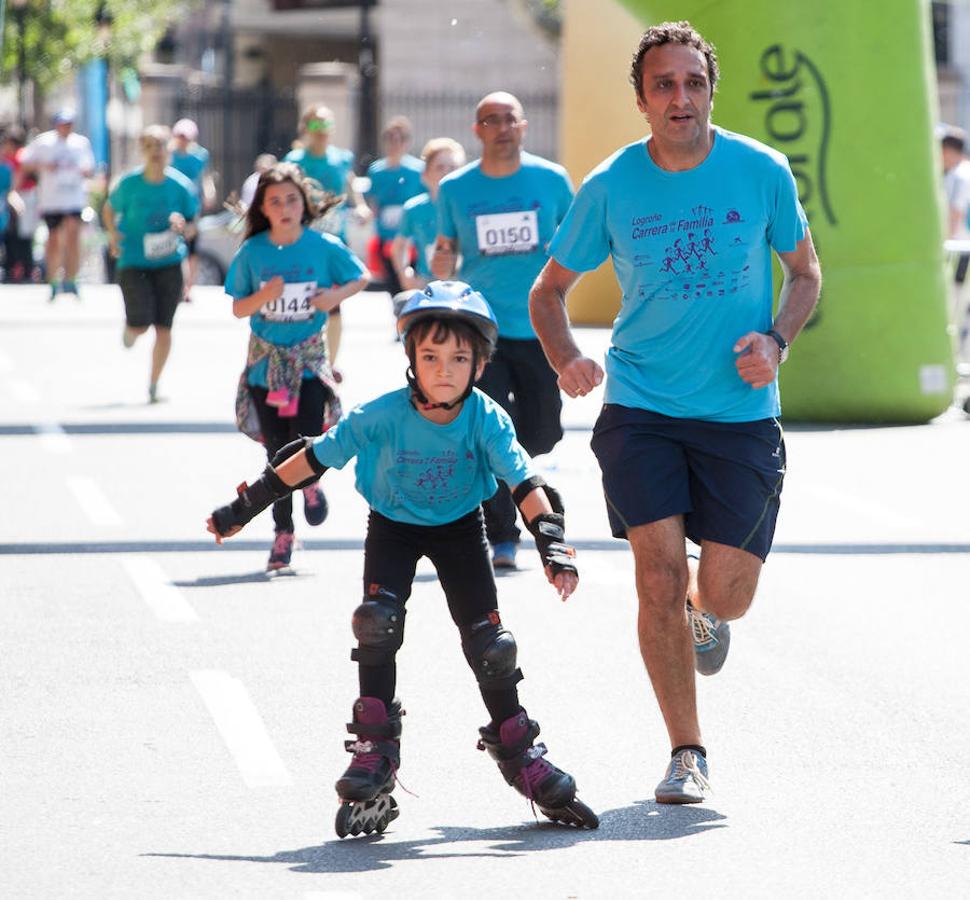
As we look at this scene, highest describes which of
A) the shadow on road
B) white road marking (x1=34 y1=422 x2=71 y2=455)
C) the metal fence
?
the metal fence

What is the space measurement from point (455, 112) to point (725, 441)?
3798cm

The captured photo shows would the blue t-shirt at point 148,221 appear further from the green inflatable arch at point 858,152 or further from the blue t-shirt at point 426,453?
the blue t-shirt at point 426,453

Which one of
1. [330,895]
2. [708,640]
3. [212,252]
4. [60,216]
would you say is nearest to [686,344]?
[708,640]

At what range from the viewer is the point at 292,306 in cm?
965

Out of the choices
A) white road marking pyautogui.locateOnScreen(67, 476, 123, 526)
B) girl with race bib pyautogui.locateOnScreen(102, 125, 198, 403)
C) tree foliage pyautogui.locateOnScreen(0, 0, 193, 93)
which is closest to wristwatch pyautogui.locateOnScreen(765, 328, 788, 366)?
white road marking pyautogui.locateOnScreen(67, 476, 123, 526)

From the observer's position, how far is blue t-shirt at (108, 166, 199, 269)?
626 inches

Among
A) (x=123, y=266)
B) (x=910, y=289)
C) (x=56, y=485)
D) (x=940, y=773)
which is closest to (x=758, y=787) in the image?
(x=940, y=773)

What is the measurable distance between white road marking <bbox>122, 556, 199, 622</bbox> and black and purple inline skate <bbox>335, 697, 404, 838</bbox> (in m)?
2.92

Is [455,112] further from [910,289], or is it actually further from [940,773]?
[940,773]

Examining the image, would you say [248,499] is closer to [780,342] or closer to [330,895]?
[330,895]

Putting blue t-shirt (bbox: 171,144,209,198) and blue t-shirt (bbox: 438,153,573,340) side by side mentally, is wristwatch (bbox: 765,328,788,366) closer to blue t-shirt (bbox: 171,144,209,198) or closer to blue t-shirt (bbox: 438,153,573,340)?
blue t-shirt (bbox: 438,153,573,340)

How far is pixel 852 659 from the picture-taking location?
7543mm

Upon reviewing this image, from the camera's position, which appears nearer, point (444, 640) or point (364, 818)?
point (364, 818)

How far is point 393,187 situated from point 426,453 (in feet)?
49.3
